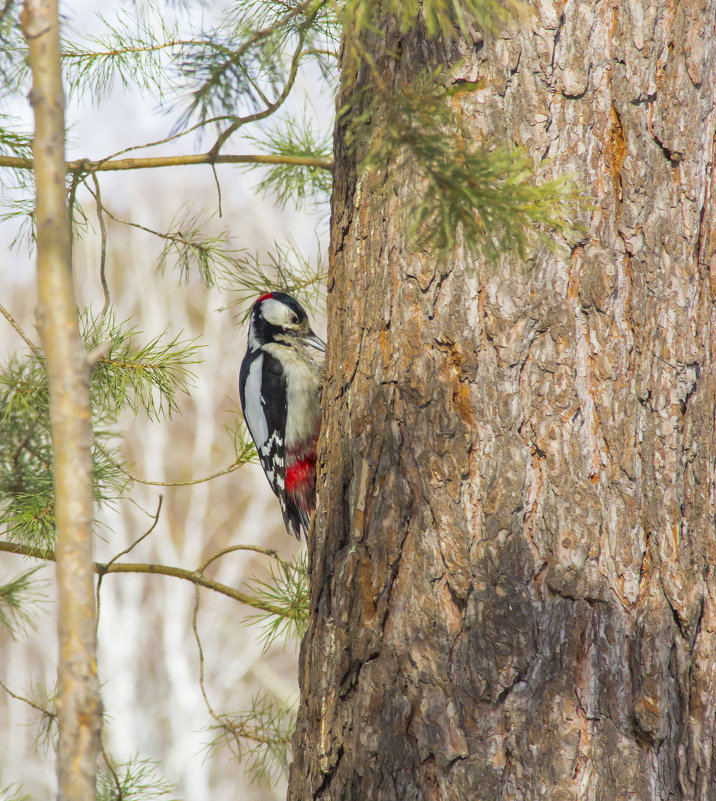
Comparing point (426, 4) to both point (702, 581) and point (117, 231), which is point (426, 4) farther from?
point (117, 231)

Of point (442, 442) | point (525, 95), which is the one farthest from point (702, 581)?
point (525, 95)

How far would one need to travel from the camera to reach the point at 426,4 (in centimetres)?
79

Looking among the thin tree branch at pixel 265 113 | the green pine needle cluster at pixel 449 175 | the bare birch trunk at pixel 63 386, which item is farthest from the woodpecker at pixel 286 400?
the bare birch trunk at pixel 63 386

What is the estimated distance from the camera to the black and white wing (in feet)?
7.95

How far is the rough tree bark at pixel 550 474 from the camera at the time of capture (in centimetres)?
106

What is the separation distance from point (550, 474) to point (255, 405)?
1.53 m

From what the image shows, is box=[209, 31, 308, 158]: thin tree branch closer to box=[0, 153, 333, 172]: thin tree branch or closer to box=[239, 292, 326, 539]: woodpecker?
box=[0, 153, 333, 172]: thin tree branch

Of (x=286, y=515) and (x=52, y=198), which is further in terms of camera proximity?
(x=286, y=515)

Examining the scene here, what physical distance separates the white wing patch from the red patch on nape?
0.15 meters

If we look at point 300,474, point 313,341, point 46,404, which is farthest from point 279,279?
point 46,404

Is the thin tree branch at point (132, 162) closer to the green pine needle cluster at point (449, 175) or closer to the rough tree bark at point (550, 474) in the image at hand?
the rough tree bark at point (550, 474)

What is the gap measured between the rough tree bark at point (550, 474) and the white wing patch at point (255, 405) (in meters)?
1.23

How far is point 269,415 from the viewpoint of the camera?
2.44 metres

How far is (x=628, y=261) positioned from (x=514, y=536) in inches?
18.1
